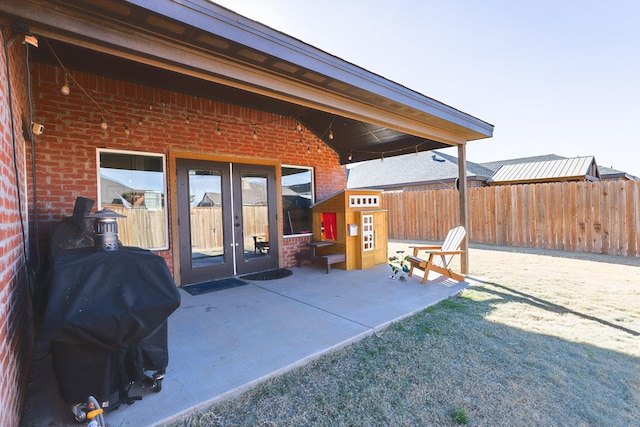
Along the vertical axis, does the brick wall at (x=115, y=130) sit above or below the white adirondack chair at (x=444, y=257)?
above

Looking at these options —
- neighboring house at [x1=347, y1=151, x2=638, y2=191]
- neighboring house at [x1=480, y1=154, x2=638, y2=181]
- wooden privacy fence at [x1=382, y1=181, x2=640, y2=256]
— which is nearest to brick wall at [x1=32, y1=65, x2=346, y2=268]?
wooden privacy fence at [x1=382, y1=181, x2=640, y2=256]

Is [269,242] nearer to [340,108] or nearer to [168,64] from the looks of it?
[340,108]

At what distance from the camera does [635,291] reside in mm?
4531

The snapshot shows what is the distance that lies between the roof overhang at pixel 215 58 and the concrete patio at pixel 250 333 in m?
2.32

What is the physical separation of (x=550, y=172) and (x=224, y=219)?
56.1 ft

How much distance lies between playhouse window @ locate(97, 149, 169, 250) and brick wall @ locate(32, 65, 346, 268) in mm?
127

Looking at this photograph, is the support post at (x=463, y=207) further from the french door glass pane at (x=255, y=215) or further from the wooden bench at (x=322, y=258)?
the french door glass pane at (x=255, y=215)

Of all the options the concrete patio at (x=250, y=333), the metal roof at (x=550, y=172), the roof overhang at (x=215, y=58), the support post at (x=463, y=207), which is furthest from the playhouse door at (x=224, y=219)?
the metal roof at (x=550, y=172)

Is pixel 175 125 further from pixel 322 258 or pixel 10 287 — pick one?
pixel 10 287

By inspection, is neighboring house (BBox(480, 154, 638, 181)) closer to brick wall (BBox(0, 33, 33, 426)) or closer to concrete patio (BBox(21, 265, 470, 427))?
concrete patio (BBox(21, 265, 470, 427))

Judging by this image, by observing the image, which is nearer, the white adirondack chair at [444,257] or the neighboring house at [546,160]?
the white adirondack chair at [444,257]

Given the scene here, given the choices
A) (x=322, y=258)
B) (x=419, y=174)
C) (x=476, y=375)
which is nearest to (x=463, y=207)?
(x=322, y=258)

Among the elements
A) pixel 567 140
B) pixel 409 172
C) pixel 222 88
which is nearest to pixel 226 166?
pixel 222 88

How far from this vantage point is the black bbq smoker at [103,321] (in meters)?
1.58
